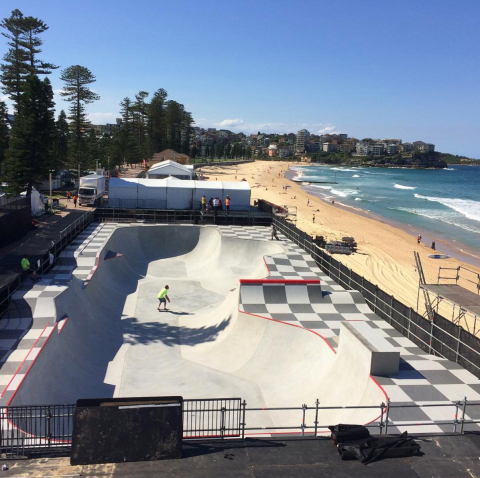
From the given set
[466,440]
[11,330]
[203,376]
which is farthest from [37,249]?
[466,440]

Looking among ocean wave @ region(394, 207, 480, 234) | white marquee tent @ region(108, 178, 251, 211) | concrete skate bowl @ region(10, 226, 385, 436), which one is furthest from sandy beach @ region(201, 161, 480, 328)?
white marquee tent @ region(108, 178, 251, 211)

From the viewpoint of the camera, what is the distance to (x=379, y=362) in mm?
10414

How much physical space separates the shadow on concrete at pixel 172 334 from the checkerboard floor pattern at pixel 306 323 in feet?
5.44

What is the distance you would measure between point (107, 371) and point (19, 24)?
41.1 metres

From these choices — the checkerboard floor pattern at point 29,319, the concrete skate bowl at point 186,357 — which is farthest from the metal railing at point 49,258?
the concrete skate bowl at point 186,357

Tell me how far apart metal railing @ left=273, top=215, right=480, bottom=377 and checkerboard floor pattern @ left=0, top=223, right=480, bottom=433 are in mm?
234

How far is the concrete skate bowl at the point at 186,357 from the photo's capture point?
36.0 ft

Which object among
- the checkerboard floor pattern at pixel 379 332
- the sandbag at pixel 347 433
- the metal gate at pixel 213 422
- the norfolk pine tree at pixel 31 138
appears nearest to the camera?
the sandbag at pixel 347 433

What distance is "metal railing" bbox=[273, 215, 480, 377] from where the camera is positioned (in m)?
11.2

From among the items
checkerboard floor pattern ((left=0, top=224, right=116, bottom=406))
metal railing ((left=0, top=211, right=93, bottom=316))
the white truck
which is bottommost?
checkerboard floor pattern ((left=0, top=224, right=116, bottom=406))

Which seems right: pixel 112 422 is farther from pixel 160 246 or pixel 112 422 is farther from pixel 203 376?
→ pixel 160 246

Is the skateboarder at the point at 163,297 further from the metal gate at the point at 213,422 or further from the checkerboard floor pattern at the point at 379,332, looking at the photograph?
the metal gate at the point at 213,422

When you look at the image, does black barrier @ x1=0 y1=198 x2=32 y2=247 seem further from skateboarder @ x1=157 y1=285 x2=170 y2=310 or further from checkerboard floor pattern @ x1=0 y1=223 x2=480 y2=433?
skateboarder @ x1=157 y1=285 x2=170 y2=310

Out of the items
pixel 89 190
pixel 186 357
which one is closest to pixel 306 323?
pixel 186 357
